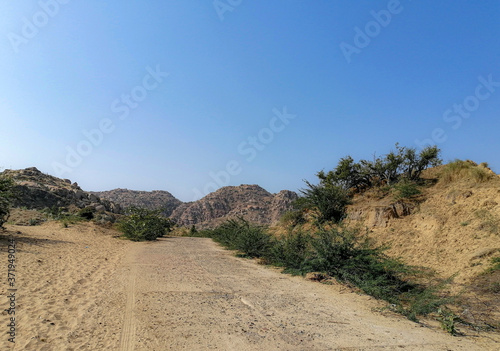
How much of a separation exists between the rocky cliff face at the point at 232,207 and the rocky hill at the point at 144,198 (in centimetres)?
558

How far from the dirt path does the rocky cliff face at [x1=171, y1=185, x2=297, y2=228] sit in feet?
212

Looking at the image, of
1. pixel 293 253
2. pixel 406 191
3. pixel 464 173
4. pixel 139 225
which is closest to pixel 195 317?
pixel 293 253

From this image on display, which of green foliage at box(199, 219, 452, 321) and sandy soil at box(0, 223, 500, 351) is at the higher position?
green foliage at box(199, 219, 452, 321)

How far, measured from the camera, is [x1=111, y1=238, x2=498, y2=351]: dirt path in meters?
4.64

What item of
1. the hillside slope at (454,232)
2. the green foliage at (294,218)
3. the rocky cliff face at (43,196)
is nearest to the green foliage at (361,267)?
the hillside slope at (454,232)

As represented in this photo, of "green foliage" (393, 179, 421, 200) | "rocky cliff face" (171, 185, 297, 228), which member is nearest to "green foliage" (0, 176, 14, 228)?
"green foliage" (393, 179, 421, 200)

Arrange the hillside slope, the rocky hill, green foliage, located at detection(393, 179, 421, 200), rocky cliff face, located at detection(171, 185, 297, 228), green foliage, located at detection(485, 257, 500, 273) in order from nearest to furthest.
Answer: the hillside slope → green foliage, located at detection(485, 257, 500, 273) → green foliage, located at detection(393, 179, 421, 200) → rocky cliff face, located at detection(171, 185, 297, 228) → the rocky hill

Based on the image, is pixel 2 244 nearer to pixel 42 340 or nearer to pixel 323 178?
pixel 42 340

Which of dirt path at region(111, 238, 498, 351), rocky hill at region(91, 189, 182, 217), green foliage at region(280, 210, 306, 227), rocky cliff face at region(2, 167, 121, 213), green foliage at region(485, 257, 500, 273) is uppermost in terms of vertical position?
rocky hill at region(91, 189, 182, 217)

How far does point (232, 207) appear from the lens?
86.4 metres

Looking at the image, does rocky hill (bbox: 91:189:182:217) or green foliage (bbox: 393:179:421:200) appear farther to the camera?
rocky hill (bbox: 91:189:182:217)

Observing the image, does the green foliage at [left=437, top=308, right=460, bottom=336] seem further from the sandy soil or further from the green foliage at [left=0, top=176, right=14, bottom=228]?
the green foliage at [left=0, top=176, right=14, bottom=228]

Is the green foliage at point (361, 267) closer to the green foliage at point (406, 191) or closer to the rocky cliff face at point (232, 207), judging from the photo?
the green foliage at point (406, 191)

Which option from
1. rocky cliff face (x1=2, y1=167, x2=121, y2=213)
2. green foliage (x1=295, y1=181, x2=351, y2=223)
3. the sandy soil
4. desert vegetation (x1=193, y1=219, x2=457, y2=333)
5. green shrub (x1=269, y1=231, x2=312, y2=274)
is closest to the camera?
the sandy soil
